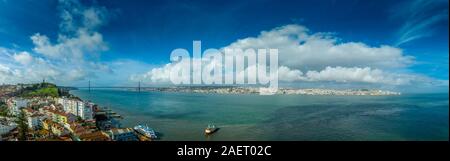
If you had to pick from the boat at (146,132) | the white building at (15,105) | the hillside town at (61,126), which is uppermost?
the white building at (15,105)

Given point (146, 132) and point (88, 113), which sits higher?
point (88, 113)

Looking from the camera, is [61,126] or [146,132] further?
[61,126]

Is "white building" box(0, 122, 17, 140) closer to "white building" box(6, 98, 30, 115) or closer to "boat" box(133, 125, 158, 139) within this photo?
"boat" box(133, 125, 158, 139)

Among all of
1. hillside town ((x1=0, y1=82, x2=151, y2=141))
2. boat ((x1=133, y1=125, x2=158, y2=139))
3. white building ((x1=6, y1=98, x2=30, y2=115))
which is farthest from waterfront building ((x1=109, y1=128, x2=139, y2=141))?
white building ((x1=6, y1=98, x2=30, y2=115))

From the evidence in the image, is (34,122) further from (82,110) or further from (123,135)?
(123,135)

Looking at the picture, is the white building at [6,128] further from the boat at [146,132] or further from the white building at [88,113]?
the white building at [88,113]

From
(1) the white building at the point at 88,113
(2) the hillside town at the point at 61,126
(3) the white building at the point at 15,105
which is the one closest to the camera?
(2) the hillside town at the point at 61,126

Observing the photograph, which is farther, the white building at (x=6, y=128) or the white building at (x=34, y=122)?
the white building at (x=34, y=122)

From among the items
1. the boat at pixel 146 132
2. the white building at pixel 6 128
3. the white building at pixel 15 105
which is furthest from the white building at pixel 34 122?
the white building at pixel 15 105

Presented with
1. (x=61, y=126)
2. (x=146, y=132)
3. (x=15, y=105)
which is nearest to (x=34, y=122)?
(x=61, y=126)

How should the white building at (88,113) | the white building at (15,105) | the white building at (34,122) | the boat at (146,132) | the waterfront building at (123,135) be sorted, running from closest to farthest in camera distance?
the waterfront building at (123,135), the boat at (146,132), the white building at (34,122), the white building at (88,113), the white building at (15,105)

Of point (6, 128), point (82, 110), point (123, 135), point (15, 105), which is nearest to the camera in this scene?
point (6, 128)
